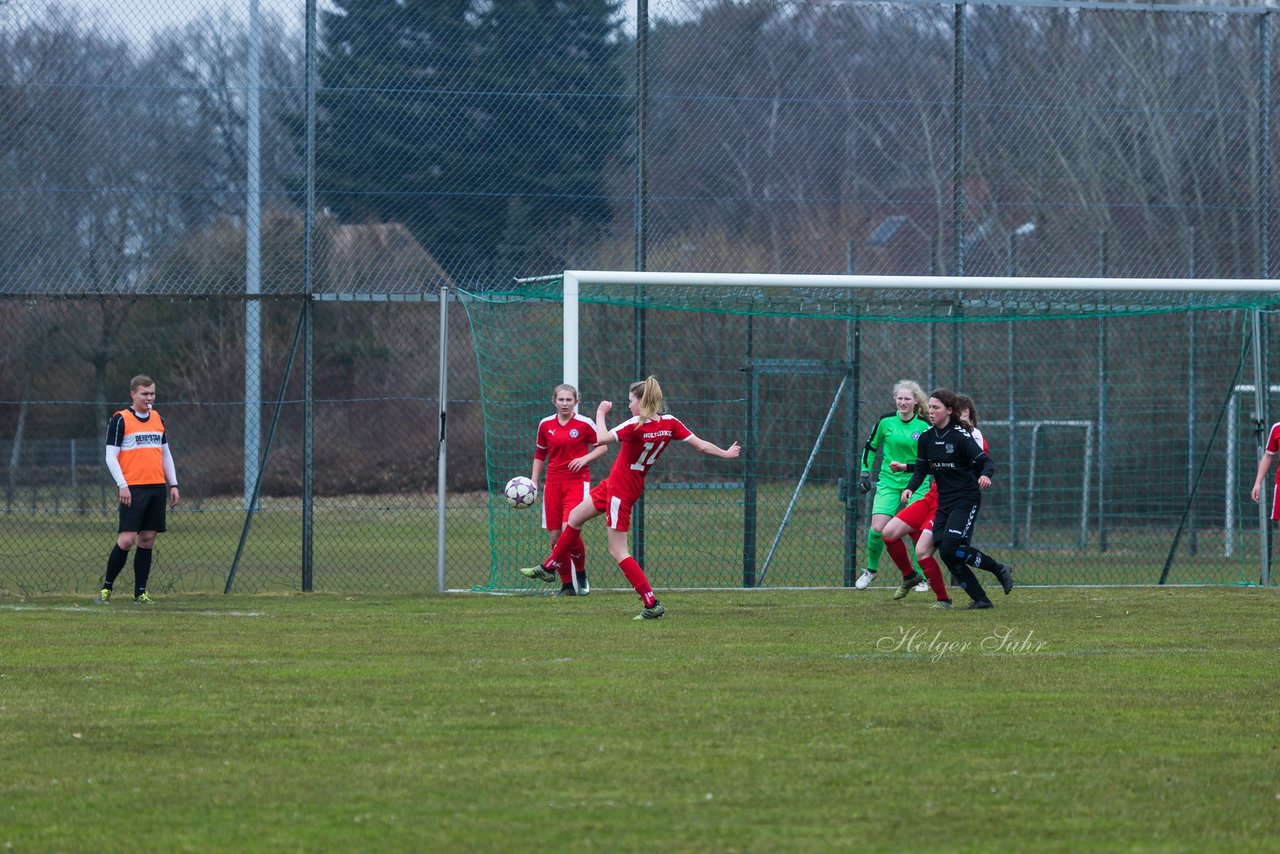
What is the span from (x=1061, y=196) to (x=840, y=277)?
3.94m

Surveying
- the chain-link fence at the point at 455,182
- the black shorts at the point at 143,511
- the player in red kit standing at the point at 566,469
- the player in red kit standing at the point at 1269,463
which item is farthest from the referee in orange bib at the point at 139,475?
the player in red kit standing at the point at 1269,463

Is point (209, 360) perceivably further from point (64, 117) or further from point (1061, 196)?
point (1061, 196)

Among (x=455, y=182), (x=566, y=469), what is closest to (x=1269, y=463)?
(x=566, y=469)

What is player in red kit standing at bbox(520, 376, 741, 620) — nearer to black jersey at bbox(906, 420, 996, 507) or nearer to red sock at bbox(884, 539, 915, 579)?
black jersey at bbox(906, 420, 996, 507)

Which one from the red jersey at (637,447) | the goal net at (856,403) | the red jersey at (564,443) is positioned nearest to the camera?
the red jersey at (637,447)

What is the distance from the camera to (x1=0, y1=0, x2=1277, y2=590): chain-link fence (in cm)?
1565

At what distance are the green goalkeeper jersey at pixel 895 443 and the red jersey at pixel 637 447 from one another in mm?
2942

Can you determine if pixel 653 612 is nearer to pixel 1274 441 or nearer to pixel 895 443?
pixel 895 443

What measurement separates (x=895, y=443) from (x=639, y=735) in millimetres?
7764

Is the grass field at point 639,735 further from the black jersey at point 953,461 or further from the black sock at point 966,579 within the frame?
the black jersey at point 953,461

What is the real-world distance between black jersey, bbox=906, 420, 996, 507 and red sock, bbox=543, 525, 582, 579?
2.85 meters

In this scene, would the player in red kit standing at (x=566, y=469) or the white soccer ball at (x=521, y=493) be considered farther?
the player in red kit standing at (x=566, y=469)

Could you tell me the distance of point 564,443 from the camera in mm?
13938

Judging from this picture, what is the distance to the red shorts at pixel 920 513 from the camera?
44.3 feet
